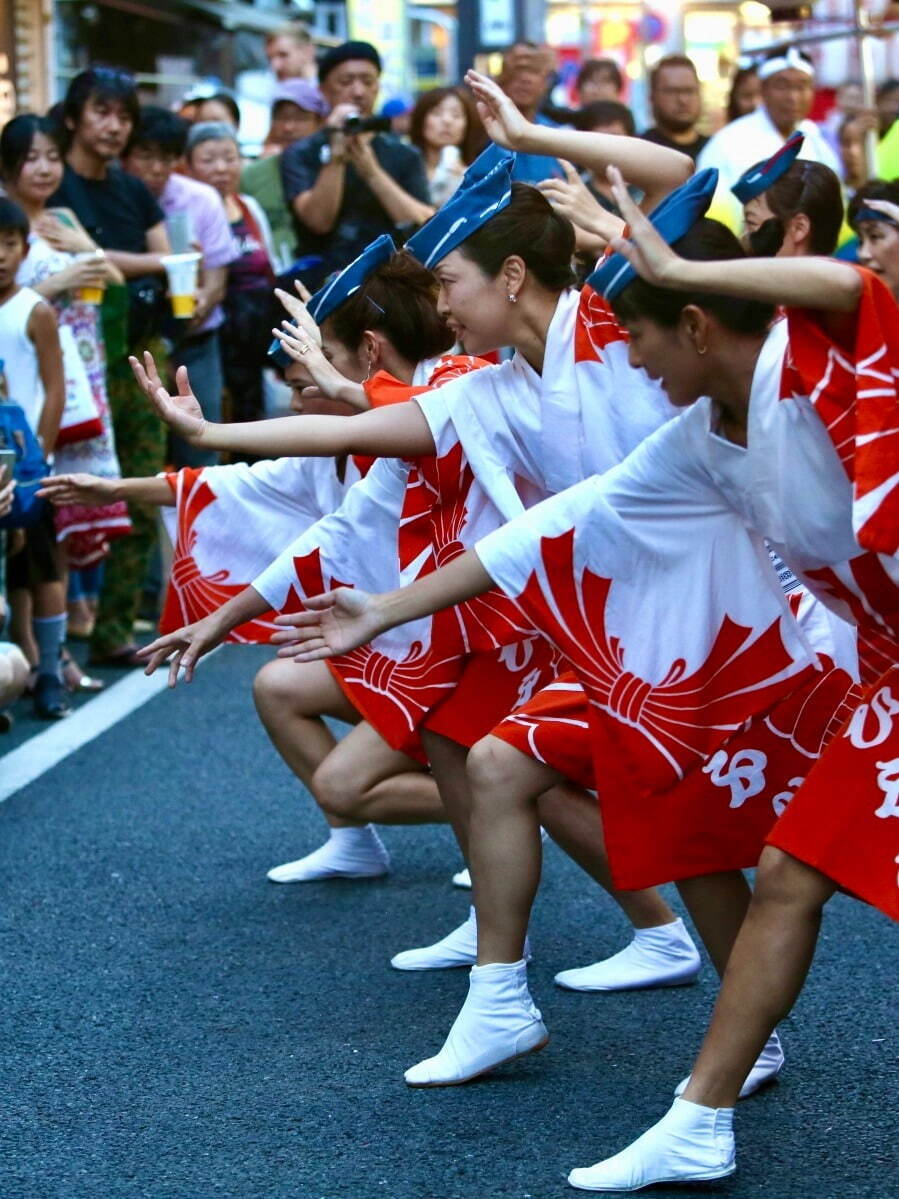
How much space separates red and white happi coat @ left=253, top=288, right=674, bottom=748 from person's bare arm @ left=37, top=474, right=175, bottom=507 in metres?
0.55

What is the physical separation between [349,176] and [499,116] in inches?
171

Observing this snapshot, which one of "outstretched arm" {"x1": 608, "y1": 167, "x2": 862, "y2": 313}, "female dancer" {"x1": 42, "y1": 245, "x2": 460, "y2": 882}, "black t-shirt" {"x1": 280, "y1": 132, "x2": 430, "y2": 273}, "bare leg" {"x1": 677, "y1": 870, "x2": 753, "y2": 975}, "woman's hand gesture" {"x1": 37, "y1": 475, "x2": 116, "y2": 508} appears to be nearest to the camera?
"outstretched arm" {"x1": 608, "y1": 167, "x2": 862, "y2": 313}

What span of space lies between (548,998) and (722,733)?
1042 mm

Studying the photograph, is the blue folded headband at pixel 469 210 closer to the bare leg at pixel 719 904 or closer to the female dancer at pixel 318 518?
the female dancer at pixel 318 518

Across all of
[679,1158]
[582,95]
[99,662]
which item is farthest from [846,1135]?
[582,95]

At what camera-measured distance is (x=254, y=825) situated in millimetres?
5289

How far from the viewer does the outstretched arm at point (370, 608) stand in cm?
317

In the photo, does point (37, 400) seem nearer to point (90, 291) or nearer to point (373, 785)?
point (90, 291)

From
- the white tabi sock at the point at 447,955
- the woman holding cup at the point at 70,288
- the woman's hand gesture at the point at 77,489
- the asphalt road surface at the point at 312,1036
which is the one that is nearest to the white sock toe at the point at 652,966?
the asphalt road surface at the point at 312,1036

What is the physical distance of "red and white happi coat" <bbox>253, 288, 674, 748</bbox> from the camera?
11.6 feet

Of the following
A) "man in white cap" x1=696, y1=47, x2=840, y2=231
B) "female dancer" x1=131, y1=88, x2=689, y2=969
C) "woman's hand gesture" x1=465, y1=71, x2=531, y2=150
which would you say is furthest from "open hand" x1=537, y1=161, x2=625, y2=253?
"man in white cap" x1=696, y1=47, x2=840, y2=231

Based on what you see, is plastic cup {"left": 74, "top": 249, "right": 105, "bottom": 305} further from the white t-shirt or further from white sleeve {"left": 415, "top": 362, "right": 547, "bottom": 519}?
white sleeve {"left": 415, "top": 362, "right": 547, "bottom": 519}

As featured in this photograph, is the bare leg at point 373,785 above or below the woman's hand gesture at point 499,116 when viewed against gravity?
below

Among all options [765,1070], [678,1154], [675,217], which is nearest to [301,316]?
[675,217]
